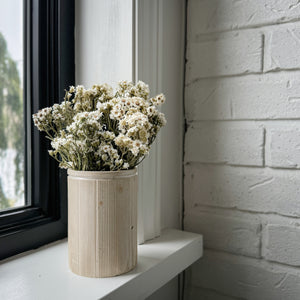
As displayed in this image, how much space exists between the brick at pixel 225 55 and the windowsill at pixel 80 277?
456 millimetres

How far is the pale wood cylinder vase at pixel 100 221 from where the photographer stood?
63 cm

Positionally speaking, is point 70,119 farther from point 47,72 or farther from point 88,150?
point 47,72

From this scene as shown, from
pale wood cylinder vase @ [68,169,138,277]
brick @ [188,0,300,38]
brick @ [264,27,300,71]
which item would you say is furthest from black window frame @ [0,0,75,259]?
brick @ [264,27,300,71]

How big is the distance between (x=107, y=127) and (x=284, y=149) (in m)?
0.45

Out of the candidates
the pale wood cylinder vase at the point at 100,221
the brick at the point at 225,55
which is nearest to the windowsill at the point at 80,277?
the pale wood cylinder vase at the point at 100,221

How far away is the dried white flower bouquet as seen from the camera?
0.59 m

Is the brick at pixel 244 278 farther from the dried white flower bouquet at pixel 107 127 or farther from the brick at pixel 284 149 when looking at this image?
the dried white flower bouquet at pixel 107 127

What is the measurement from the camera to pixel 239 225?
92 cm

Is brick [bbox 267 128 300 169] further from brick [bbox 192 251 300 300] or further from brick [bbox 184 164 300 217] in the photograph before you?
brick [bbox 192 251 300 300]

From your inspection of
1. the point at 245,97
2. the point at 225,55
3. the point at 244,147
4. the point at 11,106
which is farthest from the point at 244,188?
the point at 11,106

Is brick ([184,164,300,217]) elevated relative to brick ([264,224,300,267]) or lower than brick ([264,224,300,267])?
elevated

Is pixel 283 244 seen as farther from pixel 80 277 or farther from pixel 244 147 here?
pixel 80 277

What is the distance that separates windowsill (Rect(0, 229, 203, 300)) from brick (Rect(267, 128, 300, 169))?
0.99 ft

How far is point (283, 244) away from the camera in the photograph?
0.86 m
